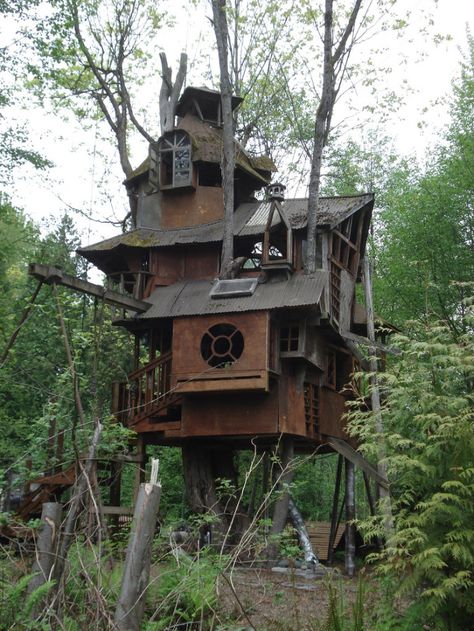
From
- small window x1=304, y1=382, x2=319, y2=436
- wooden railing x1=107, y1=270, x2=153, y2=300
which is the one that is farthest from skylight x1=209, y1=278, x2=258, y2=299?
small window x1=304, y1=382, x2=319, y2=436

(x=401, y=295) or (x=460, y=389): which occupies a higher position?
(x=401, y=295)

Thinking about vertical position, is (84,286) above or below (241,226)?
below

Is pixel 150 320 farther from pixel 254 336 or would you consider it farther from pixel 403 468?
pixel 403 468

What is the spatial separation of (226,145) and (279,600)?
1017 centimetres

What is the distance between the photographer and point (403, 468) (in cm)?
905

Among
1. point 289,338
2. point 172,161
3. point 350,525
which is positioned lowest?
point 350,525

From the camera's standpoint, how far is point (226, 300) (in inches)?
606

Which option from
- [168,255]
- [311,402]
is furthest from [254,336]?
[168,255]

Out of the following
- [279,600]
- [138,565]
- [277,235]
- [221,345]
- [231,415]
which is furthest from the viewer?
[221,345]

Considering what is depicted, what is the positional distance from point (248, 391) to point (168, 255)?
448cm

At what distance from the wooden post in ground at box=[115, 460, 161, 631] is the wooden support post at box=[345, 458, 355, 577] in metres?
8.65

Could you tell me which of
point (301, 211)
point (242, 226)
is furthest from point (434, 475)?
point (242, 226)

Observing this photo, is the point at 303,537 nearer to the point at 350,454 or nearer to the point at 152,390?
the point at 350,454

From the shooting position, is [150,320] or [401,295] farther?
[401,295]
